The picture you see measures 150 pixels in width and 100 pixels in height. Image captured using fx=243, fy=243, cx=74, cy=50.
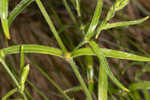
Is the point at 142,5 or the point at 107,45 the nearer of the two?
the point at 107,45

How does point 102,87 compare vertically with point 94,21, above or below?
below

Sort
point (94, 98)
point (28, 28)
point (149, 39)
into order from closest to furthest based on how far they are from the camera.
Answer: point (94, 98), point (28, 28), point (149, 39)

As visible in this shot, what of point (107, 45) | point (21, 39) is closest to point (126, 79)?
point (107, 45)

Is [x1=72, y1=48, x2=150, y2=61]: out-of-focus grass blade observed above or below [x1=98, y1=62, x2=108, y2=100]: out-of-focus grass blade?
above

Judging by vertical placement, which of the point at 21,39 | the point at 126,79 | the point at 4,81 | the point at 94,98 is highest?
the point at 21,39

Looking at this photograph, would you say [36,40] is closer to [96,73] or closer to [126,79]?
[96,73]

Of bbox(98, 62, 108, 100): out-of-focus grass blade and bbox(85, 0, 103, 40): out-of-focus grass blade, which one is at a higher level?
bbox(85, 0, 103, 40): out-of-focus grass blade

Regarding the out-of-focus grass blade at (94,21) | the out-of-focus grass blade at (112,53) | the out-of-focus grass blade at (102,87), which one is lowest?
the out-of-focus grass blade at (102,87)

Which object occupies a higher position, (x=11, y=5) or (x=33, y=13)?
(x=11, y=5)

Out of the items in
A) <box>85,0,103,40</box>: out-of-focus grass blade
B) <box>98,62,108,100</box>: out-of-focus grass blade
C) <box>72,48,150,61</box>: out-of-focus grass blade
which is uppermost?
<box>85,0,103,40</box>: out-of-focus grass blade

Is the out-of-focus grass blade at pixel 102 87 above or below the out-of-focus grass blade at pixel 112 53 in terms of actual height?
below

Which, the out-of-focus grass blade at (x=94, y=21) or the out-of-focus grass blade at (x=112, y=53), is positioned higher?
the out-of-focus grass blade at (x=94, y=21)
